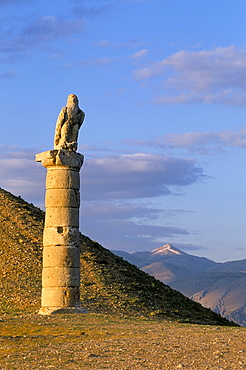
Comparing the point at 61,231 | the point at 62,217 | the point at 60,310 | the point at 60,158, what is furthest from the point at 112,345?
the point at 60,158

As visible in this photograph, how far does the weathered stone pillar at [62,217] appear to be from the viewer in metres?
25.0

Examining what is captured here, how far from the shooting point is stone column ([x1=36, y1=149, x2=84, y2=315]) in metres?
25.0

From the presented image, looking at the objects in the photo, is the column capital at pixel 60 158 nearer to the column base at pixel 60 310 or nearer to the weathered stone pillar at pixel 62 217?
the weathered stone pillar at pixel 62 217

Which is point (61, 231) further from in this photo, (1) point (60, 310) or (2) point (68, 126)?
(2) point (68, 126)

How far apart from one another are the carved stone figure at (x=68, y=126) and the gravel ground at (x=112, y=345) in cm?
690

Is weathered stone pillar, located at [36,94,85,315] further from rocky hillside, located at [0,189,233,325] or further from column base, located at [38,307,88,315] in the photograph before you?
rocky hillside, located at [0,189,233,325]

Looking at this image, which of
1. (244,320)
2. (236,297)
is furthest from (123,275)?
(236,297)

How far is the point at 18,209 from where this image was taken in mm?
43094

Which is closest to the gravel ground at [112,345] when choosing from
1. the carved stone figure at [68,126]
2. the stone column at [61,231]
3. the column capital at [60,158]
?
the stone column at [61,231]

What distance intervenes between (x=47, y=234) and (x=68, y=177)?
7.79 ft

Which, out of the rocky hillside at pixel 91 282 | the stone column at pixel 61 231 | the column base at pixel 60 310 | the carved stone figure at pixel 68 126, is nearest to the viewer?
the column base at pixel 60 310

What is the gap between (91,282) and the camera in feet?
112

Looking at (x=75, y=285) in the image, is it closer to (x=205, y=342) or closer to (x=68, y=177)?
(x=68, y=177)

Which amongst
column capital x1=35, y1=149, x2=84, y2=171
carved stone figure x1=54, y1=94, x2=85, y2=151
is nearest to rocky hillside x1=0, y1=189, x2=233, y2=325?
column capital x1=35, y1=149, x2=84, y2=171
